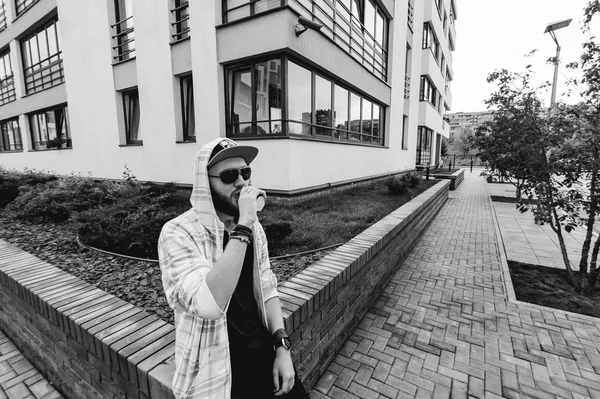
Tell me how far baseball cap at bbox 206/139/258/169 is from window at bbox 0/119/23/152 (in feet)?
74.5

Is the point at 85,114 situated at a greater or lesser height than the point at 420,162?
greater

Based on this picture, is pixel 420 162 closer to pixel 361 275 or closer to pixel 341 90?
pixel 341 90

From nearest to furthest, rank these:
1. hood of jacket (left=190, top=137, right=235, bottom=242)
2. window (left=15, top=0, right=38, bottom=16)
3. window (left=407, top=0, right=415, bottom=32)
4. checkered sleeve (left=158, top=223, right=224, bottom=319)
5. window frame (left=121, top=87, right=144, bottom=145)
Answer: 1. checkered sleeve (left=158, top=223, right=224, bottom=319)
2. hood of jacket (left=190, top=137, right=235, bottom=242)
3. window frame (left=121, top=87, right=144, bottom=145)
4. window (left=15, top=0, right=38, bottom=16)
5. window (left=407, top=0, right=415, bottom=32)

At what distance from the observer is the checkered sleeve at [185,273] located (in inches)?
42.1

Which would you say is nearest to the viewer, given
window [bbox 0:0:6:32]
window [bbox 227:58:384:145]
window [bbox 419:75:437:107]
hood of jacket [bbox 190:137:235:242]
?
hood of jacket [bbox 190:137:235:242]

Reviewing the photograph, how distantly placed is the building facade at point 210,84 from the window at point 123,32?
1.7 inches

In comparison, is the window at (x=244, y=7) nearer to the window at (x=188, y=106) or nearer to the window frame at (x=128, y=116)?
the window at (x=188, y=106)

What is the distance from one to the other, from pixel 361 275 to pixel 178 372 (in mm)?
2413

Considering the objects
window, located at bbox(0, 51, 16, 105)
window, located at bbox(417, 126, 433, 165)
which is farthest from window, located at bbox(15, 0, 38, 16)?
window, located at bbox(417, 126, 433, 165)

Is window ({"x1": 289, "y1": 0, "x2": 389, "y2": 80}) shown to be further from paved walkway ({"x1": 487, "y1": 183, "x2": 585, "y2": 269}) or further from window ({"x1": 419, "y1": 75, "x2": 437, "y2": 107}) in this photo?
window ({"x1": 419, "y1": 75, "x2": 437, "y2": 107})

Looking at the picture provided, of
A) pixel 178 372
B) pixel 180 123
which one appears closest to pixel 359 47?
pixel 180 123

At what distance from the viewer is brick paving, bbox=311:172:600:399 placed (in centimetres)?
241

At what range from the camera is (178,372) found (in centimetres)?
124

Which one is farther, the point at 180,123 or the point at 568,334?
the point at 180,123
